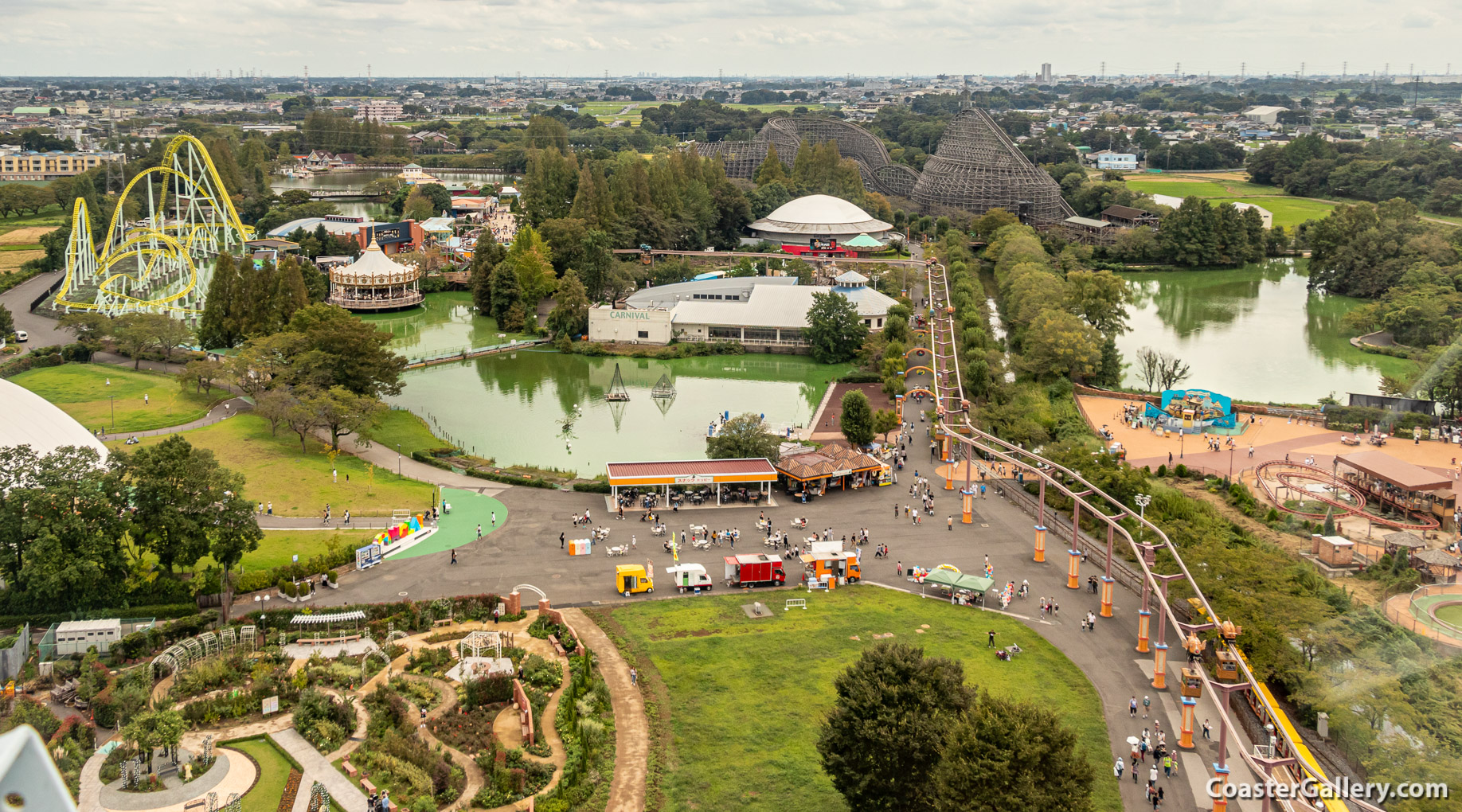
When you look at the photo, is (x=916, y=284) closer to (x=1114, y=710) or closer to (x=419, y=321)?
(x=419, y=321)

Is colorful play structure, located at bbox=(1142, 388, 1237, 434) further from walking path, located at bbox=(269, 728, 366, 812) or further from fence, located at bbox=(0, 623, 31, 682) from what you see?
fence, located at bbox=(0, 623, 31, 682)

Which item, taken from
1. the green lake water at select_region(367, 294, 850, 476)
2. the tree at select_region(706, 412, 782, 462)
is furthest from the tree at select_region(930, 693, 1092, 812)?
the green lake water at select_region(367, 294, 850, 476)

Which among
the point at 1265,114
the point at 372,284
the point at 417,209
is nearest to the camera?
the point at 372,284

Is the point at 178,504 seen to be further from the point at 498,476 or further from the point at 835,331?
the point at 835,331

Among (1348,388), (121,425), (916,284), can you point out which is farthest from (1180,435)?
(121,425)

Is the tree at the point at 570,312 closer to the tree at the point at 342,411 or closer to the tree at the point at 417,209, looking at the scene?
the tree at the point at 342,411

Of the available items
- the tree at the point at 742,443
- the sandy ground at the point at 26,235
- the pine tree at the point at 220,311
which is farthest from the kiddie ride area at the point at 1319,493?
the sandy ground at the point at 26,235

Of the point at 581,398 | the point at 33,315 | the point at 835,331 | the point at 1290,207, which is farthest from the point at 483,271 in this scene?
the point at 1290,207
